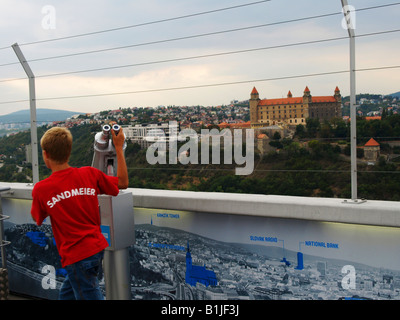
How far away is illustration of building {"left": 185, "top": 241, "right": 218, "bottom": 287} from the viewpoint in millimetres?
3377

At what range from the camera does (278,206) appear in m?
3.02

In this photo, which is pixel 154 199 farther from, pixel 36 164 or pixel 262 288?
pixel 36 164

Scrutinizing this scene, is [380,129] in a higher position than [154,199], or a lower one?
higher

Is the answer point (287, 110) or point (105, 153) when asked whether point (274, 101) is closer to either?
point (287, 110)

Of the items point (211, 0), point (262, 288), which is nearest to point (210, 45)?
point (211, 0)

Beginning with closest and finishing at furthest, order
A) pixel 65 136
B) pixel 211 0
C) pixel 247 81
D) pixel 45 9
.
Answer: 1. pixel 65 136
2. pixel 247 81
3. pixel 211 0
4. pixel 45 9

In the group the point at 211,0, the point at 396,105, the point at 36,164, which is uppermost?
the point at 211,0

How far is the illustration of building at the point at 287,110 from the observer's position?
16.5 ft

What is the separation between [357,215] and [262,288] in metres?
0.83

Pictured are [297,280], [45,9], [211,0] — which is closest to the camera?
[297,280]

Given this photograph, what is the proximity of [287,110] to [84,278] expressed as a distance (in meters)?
3.68

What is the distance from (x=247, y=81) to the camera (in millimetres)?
3500

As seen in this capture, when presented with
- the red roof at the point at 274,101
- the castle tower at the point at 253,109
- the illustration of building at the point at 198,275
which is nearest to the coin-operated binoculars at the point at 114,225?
the illustration of building at the point at 198,275

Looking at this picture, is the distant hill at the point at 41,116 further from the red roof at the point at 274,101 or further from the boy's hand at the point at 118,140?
the red roof at the point at 274,101
